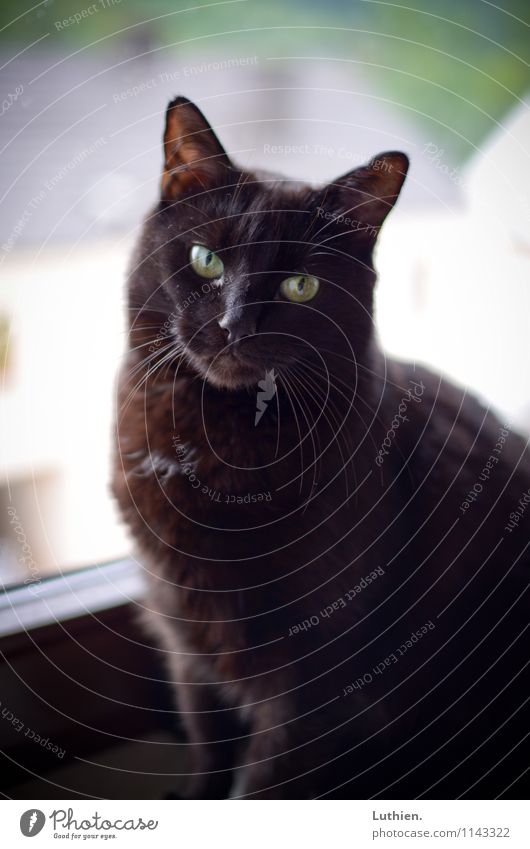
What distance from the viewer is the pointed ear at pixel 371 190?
664 millimetres

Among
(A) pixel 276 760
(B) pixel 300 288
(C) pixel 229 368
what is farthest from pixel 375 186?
(A) pixel 276 760

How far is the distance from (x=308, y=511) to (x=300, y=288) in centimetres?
24

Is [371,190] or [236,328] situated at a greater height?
[371,190]

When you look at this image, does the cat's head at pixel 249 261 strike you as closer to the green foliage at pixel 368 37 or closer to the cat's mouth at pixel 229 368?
the cat's mouth at pixel 229 368

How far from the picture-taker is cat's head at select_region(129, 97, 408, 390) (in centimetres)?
67

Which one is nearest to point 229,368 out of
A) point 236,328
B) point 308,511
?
point 236,328

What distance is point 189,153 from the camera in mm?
680

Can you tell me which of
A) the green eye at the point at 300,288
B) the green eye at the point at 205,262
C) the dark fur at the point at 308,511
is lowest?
the dark fur at the point at 308,511

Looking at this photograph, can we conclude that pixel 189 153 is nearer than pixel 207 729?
Yes

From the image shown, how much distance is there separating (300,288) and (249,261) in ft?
0.20

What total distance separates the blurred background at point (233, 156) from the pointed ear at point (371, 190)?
9 centimetres
